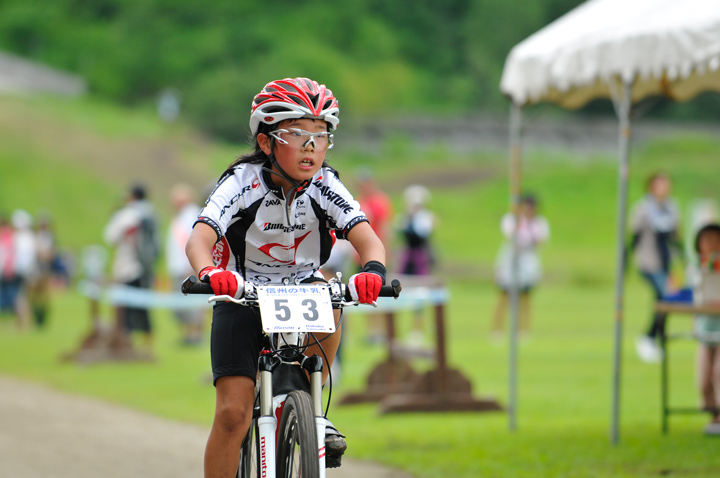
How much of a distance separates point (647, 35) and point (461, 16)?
59.3m

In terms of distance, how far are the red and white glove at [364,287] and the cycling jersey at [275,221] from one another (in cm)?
51

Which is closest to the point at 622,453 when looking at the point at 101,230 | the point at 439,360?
the point at 439,360

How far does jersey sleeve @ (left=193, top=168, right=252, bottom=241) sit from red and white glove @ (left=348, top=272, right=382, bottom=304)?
656 mm

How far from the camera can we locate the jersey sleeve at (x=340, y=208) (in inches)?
186

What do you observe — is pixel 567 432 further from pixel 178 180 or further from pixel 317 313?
pixel 178 180

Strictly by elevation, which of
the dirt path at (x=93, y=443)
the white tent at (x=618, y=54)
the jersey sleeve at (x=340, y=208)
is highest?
the white tent at (x=618, y=54)

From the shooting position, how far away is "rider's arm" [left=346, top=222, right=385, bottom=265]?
15.2ft

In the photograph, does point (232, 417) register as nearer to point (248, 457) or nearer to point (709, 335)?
point (248, 457)

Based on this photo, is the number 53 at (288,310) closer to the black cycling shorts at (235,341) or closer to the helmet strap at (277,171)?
the black cycling shorts at (235,341)

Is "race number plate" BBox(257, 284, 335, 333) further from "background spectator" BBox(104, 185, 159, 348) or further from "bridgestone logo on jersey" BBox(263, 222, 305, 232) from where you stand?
"background spectator" BBox(104, 185, 159, 348)

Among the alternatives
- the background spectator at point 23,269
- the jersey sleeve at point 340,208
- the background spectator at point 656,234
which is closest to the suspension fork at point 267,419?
the jersey sleeve at point 340,208

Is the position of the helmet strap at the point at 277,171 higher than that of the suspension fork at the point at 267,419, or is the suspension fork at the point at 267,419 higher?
the helmet strap at the point at 277,171

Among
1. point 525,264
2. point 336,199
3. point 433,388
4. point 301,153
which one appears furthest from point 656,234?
point 301,153

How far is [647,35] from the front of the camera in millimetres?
6855
